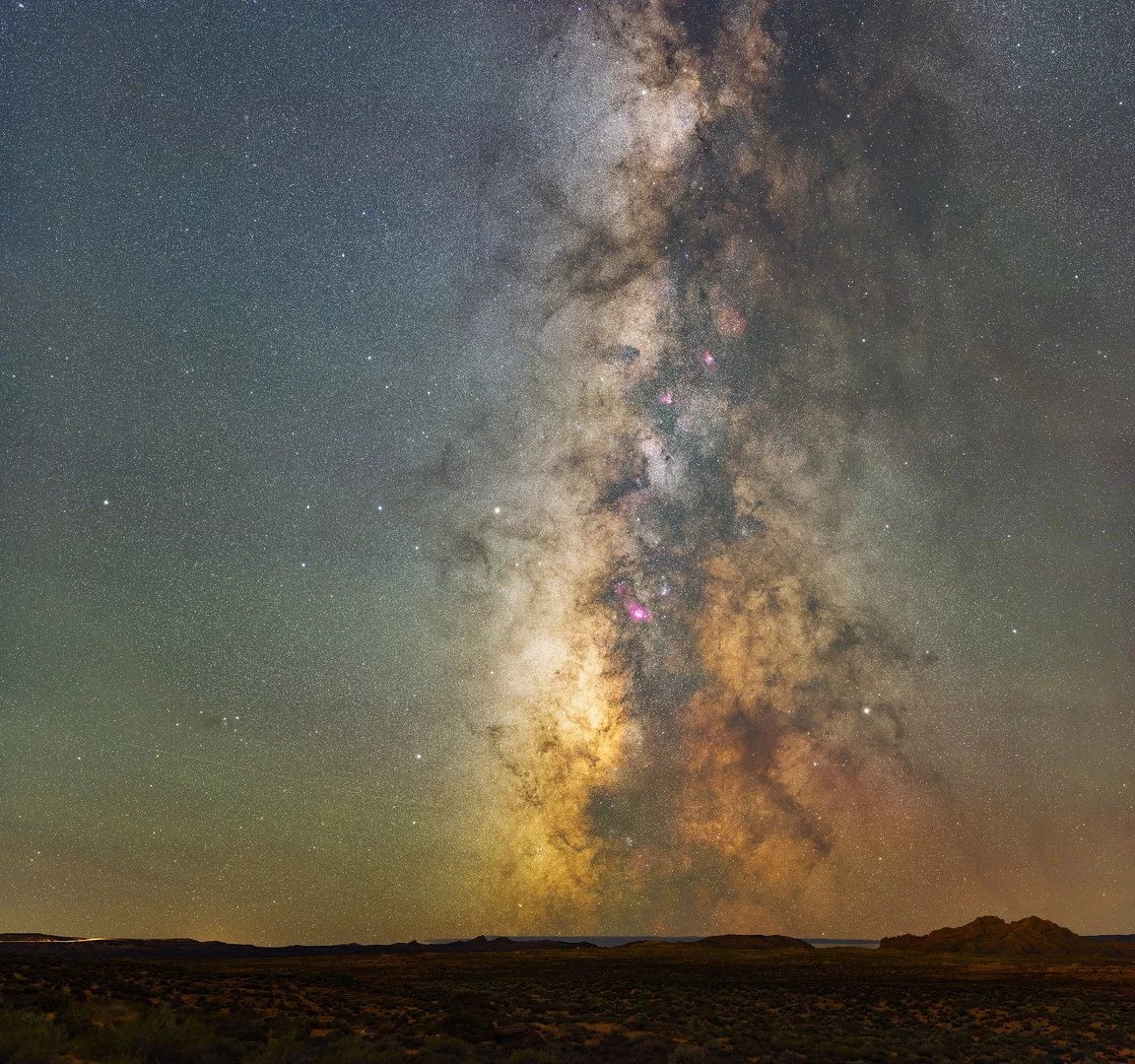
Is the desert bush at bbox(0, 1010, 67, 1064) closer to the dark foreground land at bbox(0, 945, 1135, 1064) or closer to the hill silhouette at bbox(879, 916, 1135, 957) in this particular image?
the dark foreground land at bbox(0, 945, 1135, 1064)

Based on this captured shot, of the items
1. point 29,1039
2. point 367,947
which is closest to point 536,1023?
point 29,1039

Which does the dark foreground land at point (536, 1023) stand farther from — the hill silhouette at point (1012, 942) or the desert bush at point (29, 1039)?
the hill silhouette at point (1012, 942)

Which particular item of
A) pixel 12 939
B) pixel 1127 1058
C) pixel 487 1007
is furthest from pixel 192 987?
pixel 12 939

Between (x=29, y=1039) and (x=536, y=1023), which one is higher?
(x=29, y=1039)

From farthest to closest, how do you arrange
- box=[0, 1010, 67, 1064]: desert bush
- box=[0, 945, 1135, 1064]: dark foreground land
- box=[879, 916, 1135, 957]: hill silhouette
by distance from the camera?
box=[879, 916, 1135, 957]: hill silhouette → box=[0, 945, 1135, 1064]: dark foreground land → box=[0, 1010, 67, 1064]: desert bush

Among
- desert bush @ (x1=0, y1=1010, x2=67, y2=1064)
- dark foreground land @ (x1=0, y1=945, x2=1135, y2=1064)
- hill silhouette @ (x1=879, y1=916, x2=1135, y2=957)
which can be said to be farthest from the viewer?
hill silhouette @ (x1=879, y1=916, x2=1135, y2=957)

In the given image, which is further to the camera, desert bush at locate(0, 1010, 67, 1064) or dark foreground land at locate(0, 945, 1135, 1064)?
dark foreground land at locate(0, 945, 1135, 1064)

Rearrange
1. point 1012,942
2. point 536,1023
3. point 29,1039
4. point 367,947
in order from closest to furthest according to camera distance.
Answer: point 29,1039, point 536,1023, point 1012,942, point 367,947

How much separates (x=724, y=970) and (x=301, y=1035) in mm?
44821

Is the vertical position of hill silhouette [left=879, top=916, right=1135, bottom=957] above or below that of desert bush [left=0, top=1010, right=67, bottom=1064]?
below

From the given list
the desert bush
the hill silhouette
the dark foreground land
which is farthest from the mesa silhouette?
the desert bush

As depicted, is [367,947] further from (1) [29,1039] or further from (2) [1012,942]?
(1) [29,1039]

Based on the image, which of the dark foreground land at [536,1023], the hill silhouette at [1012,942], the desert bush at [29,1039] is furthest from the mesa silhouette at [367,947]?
the desert bush at [29,1039]

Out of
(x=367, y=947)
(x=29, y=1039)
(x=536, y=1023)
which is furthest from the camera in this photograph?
(x=367, y=947)
